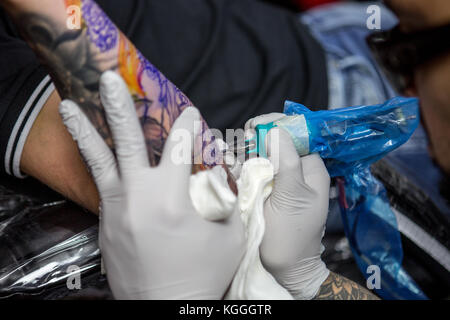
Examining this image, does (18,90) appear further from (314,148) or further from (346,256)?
(346,256)

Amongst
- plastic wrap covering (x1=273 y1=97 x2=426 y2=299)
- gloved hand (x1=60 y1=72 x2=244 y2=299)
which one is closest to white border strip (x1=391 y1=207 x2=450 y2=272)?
plastic wrap covering (x1=273 y1=97 x2=426 y2=299)

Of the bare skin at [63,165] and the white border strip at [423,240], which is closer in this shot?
the bare skin at [63,165]

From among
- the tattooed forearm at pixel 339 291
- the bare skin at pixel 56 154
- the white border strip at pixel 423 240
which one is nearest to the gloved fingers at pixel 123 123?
the bare skin at pixel 56 154

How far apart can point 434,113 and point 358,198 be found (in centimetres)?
29

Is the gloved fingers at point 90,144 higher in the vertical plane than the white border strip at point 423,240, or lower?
higher

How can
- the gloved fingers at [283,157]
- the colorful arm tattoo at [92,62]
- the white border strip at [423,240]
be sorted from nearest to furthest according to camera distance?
the colorful arm tattoo at [92,62] → the gloved fingers at [283,157] → the white border strip at [423,240]

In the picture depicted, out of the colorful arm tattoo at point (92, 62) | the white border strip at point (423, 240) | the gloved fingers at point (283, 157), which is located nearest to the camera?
the colorful arm tattoo at point (92, 62)

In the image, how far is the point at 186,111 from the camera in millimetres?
542

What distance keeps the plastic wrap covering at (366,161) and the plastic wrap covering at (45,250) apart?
0.39 metres

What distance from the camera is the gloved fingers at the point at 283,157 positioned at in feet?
1.83

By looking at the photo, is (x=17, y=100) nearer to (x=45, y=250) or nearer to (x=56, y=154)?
(x=56, y=154)

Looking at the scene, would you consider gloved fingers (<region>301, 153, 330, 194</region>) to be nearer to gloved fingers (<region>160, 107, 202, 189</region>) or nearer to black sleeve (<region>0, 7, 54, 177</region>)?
gloved fingers (<region>160, 107, 202, 189</region>)

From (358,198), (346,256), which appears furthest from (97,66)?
(346,256)

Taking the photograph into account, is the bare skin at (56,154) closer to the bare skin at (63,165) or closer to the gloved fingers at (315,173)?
the bare skin at (63,165)
